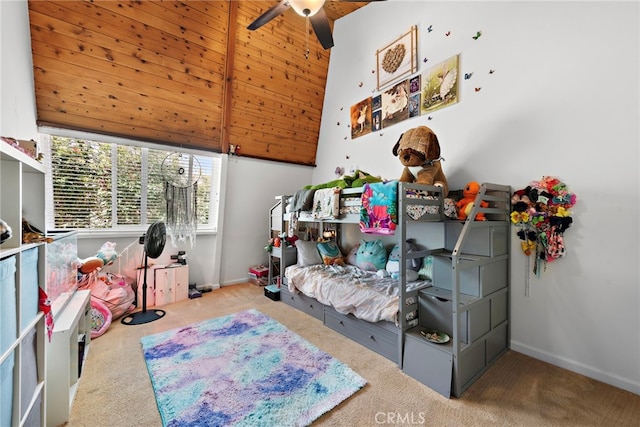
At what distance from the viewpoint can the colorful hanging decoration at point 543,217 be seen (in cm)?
205

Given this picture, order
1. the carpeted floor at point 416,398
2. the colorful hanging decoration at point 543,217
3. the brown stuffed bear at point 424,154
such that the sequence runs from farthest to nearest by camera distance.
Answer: the brown stuffed bear at point 424,154 < the colorful hanging decoration at point 543,217 < the carpeted floor at point 416,398

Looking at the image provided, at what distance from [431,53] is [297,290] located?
10.5 feet

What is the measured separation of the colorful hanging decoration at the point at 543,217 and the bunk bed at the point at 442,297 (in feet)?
0.42

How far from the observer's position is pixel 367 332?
7.84 ft

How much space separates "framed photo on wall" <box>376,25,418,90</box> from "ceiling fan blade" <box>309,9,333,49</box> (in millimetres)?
1075

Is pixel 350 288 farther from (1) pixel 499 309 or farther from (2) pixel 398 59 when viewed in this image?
(2) pixel 398 59

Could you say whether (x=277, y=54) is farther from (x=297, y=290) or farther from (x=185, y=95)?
(x=297, y=290)

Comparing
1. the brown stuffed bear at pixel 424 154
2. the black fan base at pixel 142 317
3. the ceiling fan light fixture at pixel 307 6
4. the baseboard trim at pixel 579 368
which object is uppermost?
the ceiling fan light fixture at pixel 307 6

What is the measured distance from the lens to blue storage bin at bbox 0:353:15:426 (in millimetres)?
936

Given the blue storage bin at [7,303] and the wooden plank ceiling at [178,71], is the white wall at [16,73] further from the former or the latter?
the blue storage bin at [7,303]

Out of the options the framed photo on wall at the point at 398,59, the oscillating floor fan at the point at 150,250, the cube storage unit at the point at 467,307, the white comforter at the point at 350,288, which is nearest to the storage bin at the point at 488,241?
the cube storage unit at the point at 467,307

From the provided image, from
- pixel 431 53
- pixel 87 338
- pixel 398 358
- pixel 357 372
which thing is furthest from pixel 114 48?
pixel 398 358

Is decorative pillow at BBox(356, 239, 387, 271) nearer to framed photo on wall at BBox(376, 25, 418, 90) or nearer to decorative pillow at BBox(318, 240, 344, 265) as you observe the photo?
decorative pillow at BBox(318, 240, 344, 265)

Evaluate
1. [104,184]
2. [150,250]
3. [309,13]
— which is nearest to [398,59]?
[309,13]
